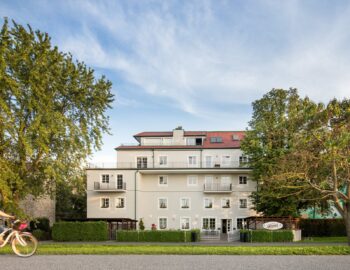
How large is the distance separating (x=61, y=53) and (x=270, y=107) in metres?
23.6

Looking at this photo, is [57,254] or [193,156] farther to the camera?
[193,156]

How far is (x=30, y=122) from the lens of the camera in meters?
25.7

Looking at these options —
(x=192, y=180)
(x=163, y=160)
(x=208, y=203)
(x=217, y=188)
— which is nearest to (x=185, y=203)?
(x=208, y=203)

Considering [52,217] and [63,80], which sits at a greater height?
[63,80]

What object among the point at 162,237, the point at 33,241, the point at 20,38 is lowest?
the point at 162,237

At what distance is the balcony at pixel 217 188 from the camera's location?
4903cm

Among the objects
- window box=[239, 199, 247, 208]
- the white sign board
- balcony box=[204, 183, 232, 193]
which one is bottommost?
the white sign board

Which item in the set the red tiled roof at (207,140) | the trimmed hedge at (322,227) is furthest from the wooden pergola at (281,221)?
the red tiled roof at (207,140)

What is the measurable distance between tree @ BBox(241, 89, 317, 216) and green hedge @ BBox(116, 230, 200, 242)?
7407mm

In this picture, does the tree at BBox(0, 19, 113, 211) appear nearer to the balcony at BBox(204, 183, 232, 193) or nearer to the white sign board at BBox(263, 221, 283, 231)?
the white sign board at BBox(263, 221, 283, 231)

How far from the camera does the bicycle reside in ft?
43.3

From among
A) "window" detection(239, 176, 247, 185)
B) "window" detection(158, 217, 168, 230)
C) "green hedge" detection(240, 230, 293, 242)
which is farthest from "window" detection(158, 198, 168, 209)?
"green hedge" detection(240, 230, 293, 242)
